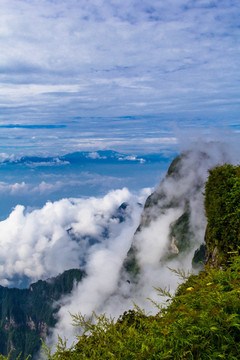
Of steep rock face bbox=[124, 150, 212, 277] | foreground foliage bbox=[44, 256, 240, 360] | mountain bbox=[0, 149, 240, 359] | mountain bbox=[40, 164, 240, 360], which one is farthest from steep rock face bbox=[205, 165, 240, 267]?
steep rock face bbox=[124, 150, 212, 277]

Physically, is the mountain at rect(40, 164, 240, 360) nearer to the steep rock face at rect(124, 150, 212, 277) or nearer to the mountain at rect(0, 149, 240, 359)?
the mountain at rect(0, 149, 240, 359)

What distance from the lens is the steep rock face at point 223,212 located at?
12602 millimetres

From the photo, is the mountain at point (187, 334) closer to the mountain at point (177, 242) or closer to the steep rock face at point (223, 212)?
the mountain at point (177, 242)

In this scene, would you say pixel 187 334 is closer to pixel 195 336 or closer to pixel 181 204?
pixel 195 336

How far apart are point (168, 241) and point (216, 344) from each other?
149 m

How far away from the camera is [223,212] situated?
13500 millimetres

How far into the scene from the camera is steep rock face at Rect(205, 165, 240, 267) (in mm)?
12602

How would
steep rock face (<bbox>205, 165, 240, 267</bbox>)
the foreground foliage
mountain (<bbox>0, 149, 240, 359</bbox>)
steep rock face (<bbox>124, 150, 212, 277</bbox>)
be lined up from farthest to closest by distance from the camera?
steep rock face (<bbox>124, 150, 212, 277</bbox>) < steep rock face (<bbox>205, 165, 240, 267</bbox>) < mountain (<bbox>0, 149, 240, 359</bbox>) < the foreground foliage

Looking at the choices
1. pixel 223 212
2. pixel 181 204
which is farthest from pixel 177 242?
pixel 223 212

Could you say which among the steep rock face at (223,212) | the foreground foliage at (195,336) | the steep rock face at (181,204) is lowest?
the foreground foliage at (195,336)

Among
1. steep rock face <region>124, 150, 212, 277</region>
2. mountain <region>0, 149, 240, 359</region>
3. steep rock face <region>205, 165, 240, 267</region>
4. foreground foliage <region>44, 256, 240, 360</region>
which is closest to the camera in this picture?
foreground foliage <region>44, 256, 240, 360</region>

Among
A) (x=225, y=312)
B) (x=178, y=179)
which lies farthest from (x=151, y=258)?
(x=225, y=312)

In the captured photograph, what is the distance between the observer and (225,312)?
322cm

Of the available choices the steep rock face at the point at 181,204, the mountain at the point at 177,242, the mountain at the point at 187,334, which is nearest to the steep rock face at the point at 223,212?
the mountain at the point at 177,242
